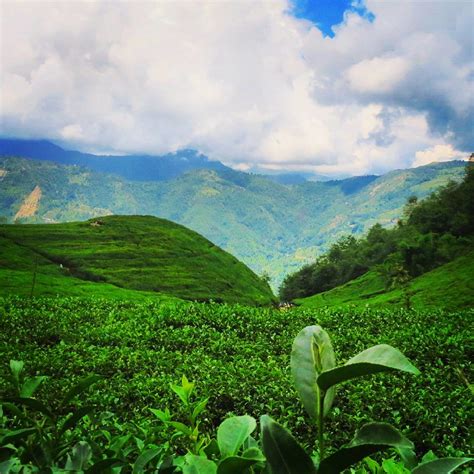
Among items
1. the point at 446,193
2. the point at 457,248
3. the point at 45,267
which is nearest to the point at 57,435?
the point at 457,248

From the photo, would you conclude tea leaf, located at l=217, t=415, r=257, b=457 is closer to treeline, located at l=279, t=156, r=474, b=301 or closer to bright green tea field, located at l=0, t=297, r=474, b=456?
bright green tea field, located at l=0, t=297, r=474, b=456

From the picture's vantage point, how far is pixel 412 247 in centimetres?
4569

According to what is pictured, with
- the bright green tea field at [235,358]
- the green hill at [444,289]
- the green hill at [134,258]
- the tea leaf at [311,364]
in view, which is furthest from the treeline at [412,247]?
the tea leaf at [311,364]

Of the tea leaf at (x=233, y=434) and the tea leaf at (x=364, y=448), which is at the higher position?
the tea leaf at (x=364, y=448)

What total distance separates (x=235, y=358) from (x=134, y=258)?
169 feet

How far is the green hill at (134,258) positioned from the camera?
2035 inches

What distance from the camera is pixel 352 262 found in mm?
66812

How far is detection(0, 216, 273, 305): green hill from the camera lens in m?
51.7

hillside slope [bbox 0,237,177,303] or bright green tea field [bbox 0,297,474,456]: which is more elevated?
bright green tea field [bbox 0,297,474,456]

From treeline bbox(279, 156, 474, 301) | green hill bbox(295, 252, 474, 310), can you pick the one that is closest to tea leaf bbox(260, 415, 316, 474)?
green hill bbox(295, 252, 474, 310)

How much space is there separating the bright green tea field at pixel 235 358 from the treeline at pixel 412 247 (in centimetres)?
2056

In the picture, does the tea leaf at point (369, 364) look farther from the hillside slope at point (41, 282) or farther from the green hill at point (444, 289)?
the green hill at point (444, 289)

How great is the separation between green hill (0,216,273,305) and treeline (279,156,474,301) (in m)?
9.58

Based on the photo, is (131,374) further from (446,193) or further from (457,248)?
(446,193)
